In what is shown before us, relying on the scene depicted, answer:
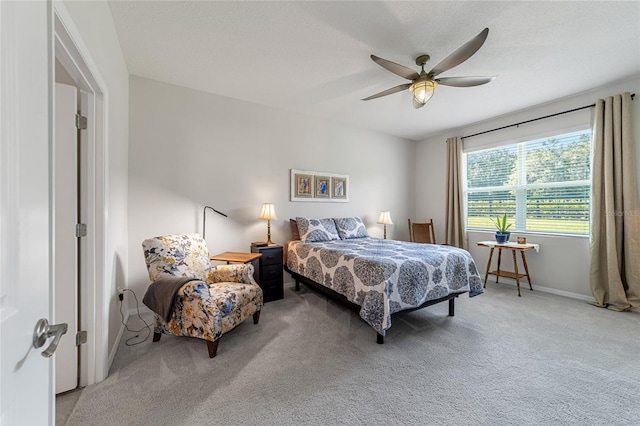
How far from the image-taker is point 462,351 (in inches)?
83.9

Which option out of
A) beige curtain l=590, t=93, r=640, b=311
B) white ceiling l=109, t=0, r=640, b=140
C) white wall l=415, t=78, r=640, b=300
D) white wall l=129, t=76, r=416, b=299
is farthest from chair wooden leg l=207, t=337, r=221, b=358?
beige curtain l=590, t=93, r=640, b=311

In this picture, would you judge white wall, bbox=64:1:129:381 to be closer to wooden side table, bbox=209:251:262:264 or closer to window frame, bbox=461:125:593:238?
wooden side table, bbox=209:251:262:264

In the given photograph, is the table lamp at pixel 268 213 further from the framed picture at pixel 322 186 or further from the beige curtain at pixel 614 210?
the beige curtain at pixel 614 210

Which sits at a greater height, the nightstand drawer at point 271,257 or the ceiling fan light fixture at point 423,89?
the ceiling fan light fixture at point 423,89

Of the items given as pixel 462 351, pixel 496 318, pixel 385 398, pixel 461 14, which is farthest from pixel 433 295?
pixel 461 14

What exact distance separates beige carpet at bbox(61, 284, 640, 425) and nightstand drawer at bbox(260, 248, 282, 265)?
74 centimetres

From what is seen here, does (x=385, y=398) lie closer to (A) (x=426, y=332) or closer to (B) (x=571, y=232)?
(A) (x=426, y=332)

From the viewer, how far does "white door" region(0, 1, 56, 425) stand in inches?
19.4

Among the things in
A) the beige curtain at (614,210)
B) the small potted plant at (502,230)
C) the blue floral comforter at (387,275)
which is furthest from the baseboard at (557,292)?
the blue floral comforter at (387,275)

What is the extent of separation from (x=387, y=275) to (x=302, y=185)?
2259 millimetres

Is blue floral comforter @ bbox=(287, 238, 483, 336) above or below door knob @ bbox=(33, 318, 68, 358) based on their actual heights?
below

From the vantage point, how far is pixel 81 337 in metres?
1.71

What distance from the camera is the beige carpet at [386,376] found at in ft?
4.89

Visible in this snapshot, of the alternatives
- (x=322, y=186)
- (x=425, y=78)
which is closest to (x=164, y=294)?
(x=322, y=186)
